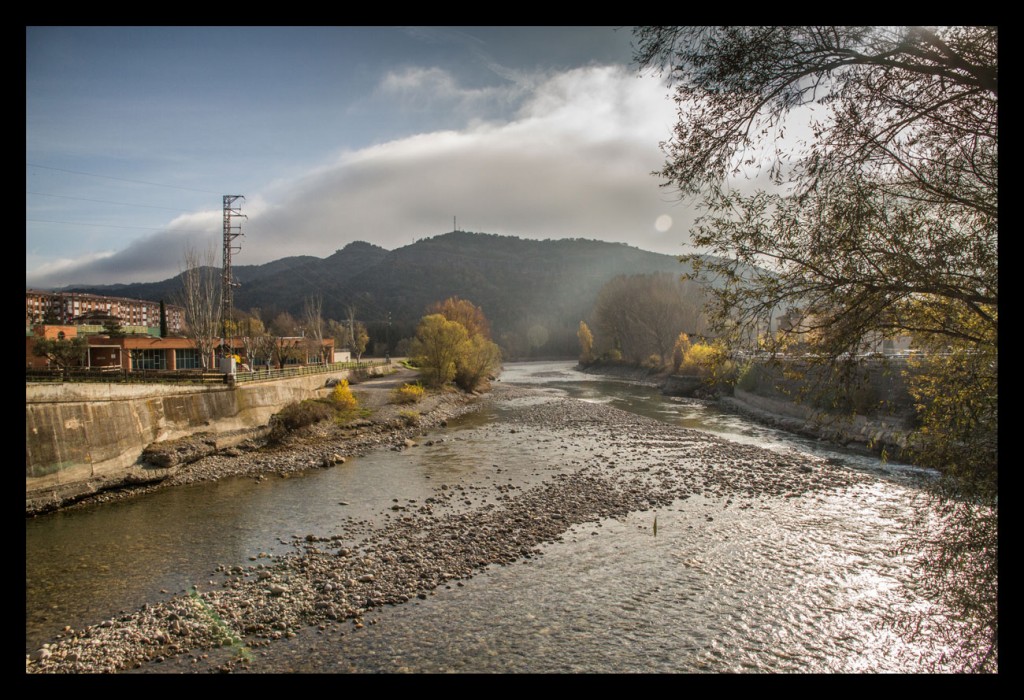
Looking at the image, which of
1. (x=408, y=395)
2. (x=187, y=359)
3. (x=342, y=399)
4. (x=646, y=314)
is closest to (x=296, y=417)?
(x=342, y=399)

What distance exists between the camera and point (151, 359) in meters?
42.2

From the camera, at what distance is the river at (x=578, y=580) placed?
8.74 m

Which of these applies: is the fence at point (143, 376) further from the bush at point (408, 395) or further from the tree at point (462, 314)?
the tree at point (462, 314)

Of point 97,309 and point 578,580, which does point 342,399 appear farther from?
point 97,309

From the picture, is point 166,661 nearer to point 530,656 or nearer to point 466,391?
point 530,656

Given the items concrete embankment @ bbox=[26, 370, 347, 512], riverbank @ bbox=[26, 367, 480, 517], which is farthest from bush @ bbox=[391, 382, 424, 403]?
concrete embankment @ bbox=[26, 370, 347, 512]

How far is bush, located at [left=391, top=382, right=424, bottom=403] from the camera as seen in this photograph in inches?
1671

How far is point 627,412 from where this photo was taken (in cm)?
3950

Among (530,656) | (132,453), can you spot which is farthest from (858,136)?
(132,453)

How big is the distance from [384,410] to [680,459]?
2221cm

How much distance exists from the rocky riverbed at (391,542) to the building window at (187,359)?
22.5 m

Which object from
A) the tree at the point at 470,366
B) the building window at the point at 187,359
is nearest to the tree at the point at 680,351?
the tree at the point at 470,366

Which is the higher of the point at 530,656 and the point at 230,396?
the point at 230,396
